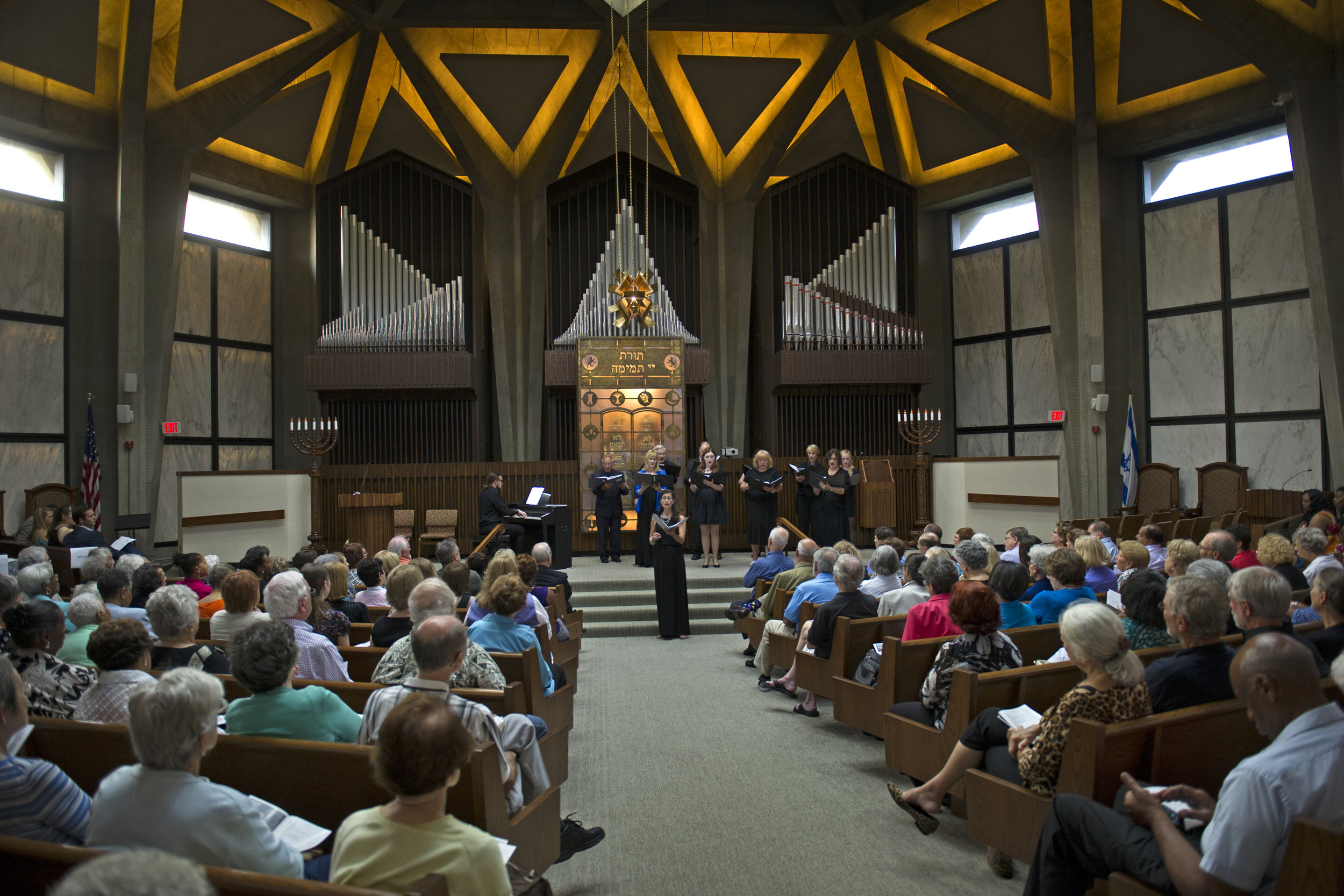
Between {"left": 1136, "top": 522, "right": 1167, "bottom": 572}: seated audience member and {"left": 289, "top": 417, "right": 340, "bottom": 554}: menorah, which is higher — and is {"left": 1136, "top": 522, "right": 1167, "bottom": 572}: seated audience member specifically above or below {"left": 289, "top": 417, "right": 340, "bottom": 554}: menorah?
below

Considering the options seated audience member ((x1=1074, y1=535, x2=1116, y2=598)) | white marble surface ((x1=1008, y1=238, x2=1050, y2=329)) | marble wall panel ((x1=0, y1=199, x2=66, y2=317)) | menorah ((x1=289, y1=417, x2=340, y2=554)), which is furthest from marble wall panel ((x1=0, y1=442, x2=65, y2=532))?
white marble surface ((x1=1008, y1=238, x2=1050, y2=329))

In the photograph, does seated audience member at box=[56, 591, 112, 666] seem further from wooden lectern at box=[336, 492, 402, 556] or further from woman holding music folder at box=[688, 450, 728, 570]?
wooden lectern at box=[336, 492, 402, 556]

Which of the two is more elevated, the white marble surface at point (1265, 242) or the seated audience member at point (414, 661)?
the white marble surface at point (1265, 242)

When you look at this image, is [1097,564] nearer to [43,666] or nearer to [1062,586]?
[1062,586]

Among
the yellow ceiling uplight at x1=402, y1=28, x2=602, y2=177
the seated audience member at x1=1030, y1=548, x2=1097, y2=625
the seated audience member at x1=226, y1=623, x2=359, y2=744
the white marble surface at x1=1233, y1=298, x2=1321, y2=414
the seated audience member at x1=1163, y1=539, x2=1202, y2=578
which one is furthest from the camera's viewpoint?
the yellow ceiling uplight at x1=402, y1=28, x2=602, y2=177

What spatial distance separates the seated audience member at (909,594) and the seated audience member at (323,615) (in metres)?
2.85

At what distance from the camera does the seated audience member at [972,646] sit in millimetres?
3373

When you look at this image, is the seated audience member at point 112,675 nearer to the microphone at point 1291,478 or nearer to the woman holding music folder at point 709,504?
the woman holding music folder at point 709,504

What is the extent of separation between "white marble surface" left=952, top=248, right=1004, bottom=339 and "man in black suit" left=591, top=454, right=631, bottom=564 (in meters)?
6.94

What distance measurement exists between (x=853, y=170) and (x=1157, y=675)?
38.7ft

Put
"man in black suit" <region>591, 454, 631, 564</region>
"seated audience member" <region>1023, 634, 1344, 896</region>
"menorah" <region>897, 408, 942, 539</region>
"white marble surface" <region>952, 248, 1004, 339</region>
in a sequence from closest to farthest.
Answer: "seated audience member" <region>1023, 634, 1344, 896</region> < "man in black suit" <region>591, 454, 631, 564</region> < "menorah" <region>897, 408, 942, 539</region> < "white marble surface" <region>952, 248, 1004, 339</region>

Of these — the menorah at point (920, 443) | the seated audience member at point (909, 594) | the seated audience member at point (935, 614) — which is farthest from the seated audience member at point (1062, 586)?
the menorah at point (920, 443)

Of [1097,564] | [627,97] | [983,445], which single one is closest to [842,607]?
[1097,564]

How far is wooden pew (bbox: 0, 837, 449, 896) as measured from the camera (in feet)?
4.74
